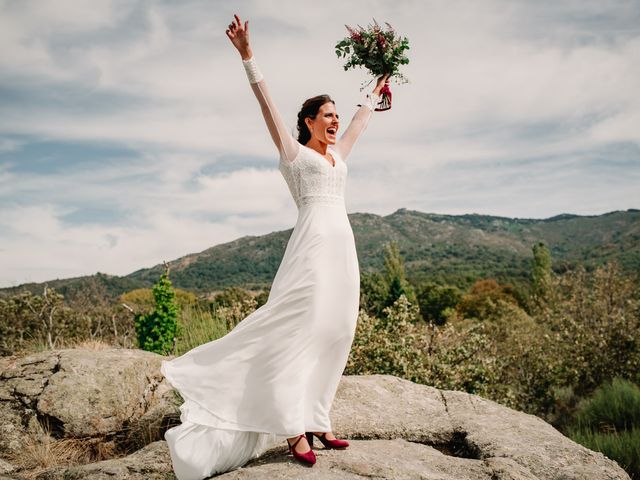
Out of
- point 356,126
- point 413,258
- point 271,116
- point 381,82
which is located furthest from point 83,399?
point 413,258

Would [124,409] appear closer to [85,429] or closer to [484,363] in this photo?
[85,429]

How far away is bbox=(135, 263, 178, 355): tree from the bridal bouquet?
5858 millimetres

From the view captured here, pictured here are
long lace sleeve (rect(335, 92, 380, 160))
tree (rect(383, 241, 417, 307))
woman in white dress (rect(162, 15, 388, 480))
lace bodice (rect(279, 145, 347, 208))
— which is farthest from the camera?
tree (rect(383, 241, 417, 307))

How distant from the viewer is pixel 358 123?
499 centimetres

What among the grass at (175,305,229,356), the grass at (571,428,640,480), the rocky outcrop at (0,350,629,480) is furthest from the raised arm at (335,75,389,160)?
the grass at (571,428,640,480)

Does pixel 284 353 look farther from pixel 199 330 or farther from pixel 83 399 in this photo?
pixel 199 330

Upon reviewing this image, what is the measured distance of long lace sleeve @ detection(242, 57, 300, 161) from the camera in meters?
4.03

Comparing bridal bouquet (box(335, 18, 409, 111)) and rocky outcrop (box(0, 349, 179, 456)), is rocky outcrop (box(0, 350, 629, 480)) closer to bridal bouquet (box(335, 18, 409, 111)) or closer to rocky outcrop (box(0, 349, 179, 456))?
rocky outcrop (box(0, 349, 179, 456))

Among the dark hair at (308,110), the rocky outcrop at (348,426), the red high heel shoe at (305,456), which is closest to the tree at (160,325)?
the rocky outcrop at (348,426)

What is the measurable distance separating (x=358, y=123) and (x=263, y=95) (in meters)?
1.22

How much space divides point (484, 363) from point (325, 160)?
7135 millimetres

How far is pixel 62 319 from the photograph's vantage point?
45.9 ft

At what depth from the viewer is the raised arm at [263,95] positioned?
3996mm

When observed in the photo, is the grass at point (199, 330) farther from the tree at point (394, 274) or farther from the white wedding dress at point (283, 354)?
the tree at point (394, 274)
